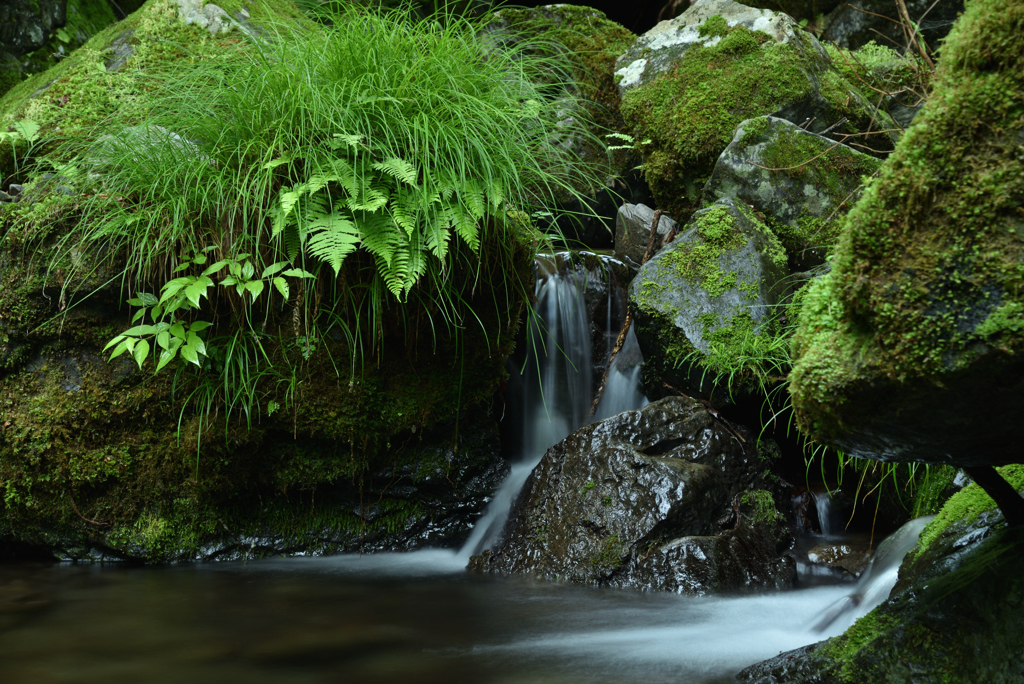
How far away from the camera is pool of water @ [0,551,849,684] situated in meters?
2.42

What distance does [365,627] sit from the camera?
9.32ft

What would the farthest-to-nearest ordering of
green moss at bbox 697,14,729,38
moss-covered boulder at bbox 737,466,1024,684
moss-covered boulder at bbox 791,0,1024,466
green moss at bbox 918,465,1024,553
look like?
green moss at bbox 697,14,729,38 < green moss at bbox 918,465,1024,553 < moss-covered boulder at bbox 737,466,1024,684 < moss-covered boulder at bbox 791,0,1024,466

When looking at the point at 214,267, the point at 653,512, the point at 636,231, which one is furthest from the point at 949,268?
the point at 636,231

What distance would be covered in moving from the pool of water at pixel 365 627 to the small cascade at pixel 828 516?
735 mm

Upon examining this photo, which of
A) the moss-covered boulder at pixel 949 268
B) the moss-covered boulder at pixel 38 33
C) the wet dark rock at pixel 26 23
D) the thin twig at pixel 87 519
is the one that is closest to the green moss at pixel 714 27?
the moss-covered boulder at pixel 949 268

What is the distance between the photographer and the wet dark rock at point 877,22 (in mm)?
7328

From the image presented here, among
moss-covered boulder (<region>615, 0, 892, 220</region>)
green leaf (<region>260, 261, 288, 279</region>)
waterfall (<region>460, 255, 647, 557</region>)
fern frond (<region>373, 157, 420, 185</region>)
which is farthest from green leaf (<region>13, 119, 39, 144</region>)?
moss-covered boulder (<region>615, 0, 892, 220</region>)

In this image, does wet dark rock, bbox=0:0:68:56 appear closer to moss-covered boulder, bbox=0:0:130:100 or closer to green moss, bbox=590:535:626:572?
moss-covered boulder, bbox=0:0:130:100

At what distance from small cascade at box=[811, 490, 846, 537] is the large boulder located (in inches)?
20.0

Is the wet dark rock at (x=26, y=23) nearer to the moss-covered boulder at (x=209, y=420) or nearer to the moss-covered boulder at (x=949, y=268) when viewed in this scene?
the moss-covered boulder at (x=209, y=420)

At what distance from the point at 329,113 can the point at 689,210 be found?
3.03 metres

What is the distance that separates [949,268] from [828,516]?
124 inches

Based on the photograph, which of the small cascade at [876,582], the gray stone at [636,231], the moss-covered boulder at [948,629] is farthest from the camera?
the gray stone at [636,231]

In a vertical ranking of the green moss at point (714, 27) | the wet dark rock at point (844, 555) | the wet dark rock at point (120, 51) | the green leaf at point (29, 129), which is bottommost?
the wet dark rock at point (844, 555)
